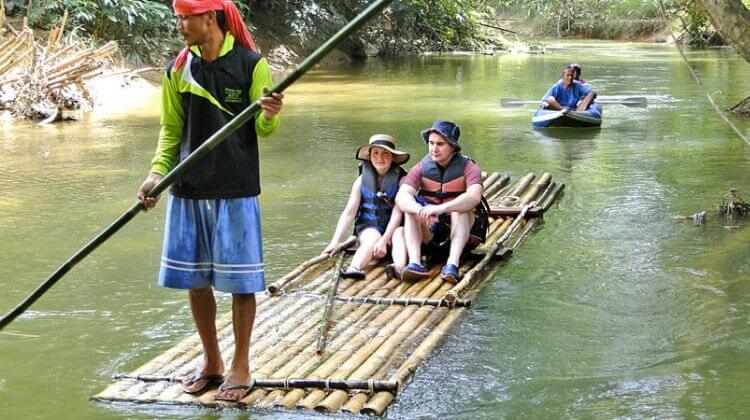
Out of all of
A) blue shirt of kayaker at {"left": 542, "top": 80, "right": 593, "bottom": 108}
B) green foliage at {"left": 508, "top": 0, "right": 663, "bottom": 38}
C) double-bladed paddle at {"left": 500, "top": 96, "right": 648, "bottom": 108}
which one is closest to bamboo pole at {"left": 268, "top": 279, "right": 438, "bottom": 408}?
blue shirt of kayaker at {"left": 542, "top": 80, "right": 593, "bottom": 108}

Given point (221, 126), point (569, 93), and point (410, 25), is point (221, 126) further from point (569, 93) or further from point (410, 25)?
point (410, 25)

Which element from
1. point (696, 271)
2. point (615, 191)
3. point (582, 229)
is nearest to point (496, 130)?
point (615, 191)

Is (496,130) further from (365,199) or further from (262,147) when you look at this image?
(365,199)

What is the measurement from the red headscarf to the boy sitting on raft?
7.29 ft

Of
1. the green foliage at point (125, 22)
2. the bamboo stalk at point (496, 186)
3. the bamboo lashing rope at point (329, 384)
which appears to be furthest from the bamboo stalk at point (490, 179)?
the green foliage at point (125, 22)

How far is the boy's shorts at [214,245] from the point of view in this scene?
12.4ft

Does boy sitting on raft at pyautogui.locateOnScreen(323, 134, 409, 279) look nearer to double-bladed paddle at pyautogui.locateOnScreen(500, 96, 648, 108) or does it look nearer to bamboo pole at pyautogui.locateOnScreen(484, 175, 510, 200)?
bamboo pole at pyautogui.locateOnScreen(484, 175, 510, 200)

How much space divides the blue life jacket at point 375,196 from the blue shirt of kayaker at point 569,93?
6902mm

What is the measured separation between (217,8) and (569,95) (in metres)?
9.46

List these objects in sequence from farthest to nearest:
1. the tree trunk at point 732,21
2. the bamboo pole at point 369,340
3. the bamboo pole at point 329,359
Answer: the tree trunk at point 732,21
the bamboo pole at point 369,340
the bamboo pole at point 329,359

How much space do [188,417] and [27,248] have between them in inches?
132

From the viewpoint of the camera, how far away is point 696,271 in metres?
6.14

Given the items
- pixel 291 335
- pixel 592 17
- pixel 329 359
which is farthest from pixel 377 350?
pixel 592 17

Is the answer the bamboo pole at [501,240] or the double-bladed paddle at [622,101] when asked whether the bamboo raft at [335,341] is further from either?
the double-bladed paddle at [622,101]
